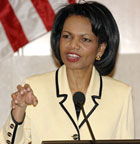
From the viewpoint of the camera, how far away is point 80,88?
306cm

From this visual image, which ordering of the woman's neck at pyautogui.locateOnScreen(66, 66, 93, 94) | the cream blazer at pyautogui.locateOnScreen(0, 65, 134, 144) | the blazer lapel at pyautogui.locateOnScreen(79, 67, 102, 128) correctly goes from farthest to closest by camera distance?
1. the woman's neck at pyautogui.locateOnScreen(66, 66, 93, 94)
2. the blazer lapel at pyautogui.locateOnScreen(79, 67, 102, 128)
3. the cream blazer at pyautogui.locateOnScreen(0, 65, 134, 144)

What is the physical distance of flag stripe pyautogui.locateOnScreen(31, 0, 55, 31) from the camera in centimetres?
422

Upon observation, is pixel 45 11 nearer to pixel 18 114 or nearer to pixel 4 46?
pixel 4 46

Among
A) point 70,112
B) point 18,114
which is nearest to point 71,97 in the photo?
point 70,112

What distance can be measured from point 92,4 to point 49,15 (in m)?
1.20

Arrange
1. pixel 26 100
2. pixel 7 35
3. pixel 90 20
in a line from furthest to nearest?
pixel 7 35
pixel 90 20
pixel 26 100

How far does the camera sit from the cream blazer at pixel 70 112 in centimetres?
278

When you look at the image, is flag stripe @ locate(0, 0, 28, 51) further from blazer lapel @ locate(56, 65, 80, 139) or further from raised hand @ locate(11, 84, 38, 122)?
raised hand @ locate(11, 84, 38, 122)

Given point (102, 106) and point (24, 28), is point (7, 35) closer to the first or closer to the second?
point (24, 28)

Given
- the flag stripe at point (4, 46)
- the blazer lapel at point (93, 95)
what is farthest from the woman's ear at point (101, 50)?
the flag stripe at point (4, 46)

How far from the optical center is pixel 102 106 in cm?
295

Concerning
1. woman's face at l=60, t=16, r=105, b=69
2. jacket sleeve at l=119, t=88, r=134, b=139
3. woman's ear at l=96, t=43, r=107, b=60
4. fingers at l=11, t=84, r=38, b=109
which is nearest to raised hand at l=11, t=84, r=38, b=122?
fingers at l=11, t=84, r=38, b=109

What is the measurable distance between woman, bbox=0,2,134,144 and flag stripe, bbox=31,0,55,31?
111cm

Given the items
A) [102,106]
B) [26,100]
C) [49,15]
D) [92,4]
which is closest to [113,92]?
[102,106]
